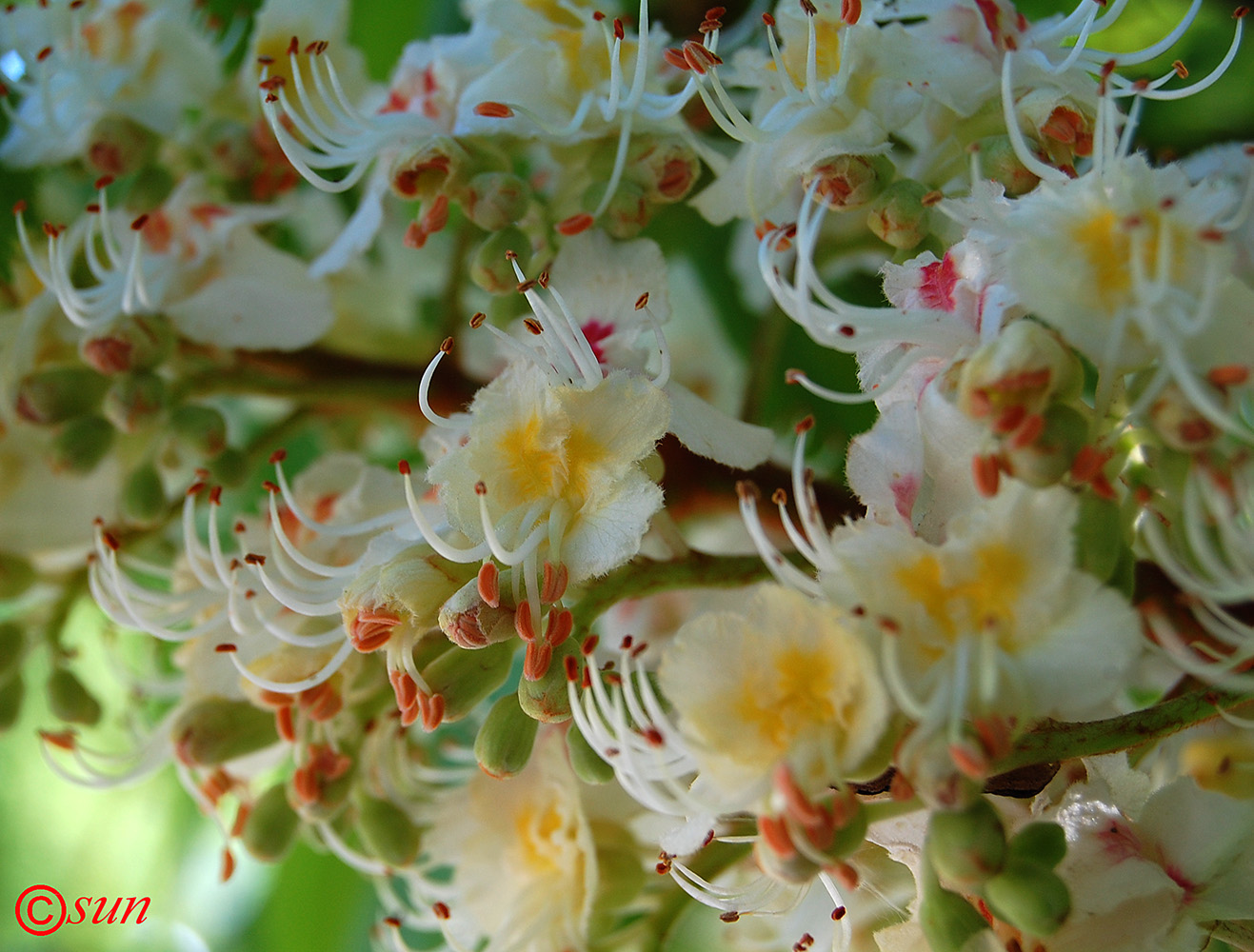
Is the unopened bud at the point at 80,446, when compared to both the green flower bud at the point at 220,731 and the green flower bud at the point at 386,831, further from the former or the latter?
the green flower bud at the point at 386,831

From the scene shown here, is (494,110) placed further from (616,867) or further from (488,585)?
(616,867)

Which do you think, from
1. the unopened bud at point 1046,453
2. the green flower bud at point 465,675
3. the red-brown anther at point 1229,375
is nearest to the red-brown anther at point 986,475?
the unopened bud at point 1046,453

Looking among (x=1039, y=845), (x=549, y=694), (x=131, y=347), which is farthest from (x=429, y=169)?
(x=1039, y=845)

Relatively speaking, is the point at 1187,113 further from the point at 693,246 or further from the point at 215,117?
the point at 215,117

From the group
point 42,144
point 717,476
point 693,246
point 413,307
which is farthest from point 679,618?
point 42,144

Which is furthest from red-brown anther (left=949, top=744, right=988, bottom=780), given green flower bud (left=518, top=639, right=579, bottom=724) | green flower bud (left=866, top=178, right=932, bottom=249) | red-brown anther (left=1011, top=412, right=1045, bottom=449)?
green flower bud (left=866, top=178, right=932, bottom=249)

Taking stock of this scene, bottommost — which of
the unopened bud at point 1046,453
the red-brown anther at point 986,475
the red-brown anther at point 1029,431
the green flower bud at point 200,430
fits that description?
the green flower bud at point 200,430

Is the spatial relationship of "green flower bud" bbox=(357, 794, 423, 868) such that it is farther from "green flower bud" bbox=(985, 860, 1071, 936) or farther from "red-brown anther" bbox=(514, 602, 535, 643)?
"green flower bud" bbox=(985, 860, 1071, 936)
